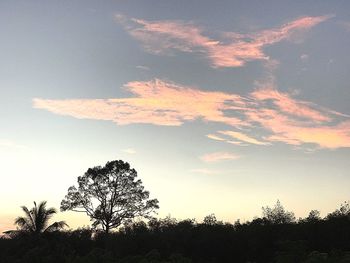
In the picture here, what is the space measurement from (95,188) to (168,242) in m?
20.4

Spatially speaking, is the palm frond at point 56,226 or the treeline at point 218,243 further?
the palm frond at point 56,226

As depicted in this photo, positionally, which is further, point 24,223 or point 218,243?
point 24,223

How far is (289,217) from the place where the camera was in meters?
40.2

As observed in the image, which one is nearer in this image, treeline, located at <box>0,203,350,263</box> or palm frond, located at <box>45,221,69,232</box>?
treeline, located at <box>0,203,350,263</box>

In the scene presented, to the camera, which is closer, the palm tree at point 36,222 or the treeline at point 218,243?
the treeline at point 218,243

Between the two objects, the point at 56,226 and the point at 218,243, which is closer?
the point at 218,243

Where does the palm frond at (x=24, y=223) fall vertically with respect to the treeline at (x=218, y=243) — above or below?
above

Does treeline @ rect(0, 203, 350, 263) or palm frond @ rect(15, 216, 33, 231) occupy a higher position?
palm frond @ rect(15, 216, 33, 231)

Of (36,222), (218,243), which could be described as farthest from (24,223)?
(218,243)

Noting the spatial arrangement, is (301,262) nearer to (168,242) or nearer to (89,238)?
(168,242)

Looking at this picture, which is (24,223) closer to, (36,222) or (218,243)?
(36,222)

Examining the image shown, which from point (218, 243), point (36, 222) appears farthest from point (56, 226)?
point (218, 243)

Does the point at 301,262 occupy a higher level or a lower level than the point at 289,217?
lower

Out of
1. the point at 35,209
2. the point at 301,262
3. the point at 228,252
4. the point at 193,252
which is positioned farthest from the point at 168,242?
the point at 301,262
